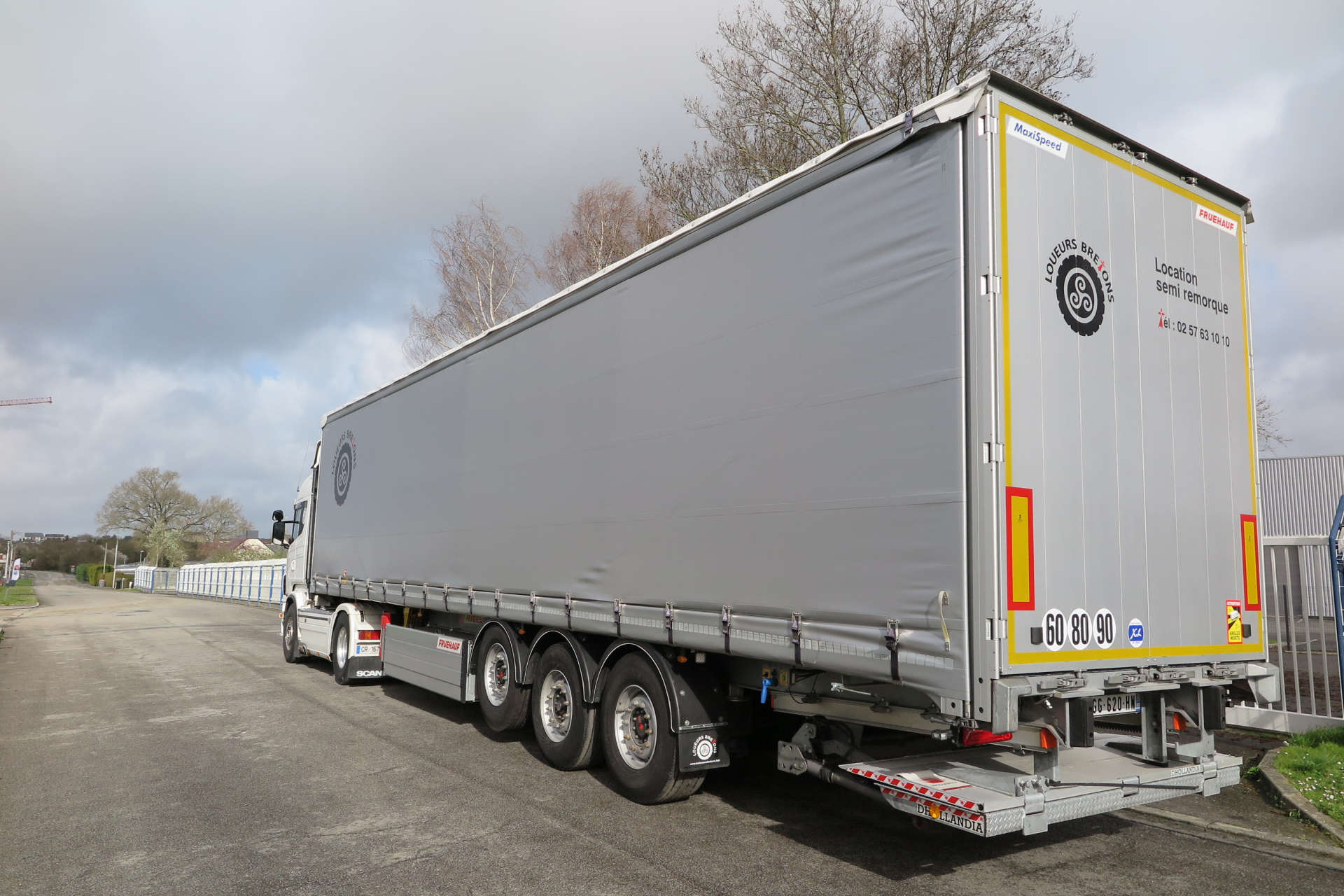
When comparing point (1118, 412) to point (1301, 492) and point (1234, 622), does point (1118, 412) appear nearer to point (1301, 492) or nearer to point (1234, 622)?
point (1234, 622)

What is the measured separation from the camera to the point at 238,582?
43.6m

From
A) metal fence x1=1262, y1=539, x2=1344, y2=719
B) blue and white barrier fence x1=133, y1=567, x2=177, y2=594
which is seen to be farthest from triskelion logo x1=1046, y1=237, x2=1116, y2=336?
blue and white barrier fence x1=133, y1=567, x2=177, y2=594

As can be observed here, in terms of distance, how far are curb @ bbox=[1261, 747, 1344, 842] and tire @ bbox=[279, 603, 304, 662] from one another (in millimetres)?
13351

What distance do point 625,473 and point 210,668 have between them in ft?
37.3

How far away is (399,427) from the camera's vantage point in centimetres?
1109

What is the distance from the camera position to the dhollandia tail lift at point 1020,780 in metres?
4.09

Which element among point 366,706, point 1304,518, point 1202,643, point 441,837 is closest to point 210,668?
point 366,706

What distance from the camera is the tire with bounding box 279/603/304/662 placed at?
1480 cm

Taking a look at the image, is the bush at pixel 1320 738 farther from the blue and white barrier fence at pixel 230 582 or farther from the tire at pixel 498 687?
the blue and white barrier fence at pixel 230 582

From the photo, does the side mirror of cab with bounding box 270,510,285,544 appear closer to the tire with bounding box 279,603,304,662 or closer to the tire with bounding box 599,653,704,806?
the tire with bounding box 279,603,304,662

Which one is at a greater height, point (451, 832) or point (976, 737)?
point (976, 737)

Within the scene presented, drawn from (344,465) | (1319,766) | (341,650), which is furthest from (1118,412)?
(344,465)

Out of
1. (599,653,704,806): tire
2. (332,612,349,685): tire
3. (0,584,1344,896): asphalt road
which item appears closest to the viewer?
(0,584,1344,896): asphalt road

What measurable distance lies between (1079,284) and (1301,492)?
2120 cm
